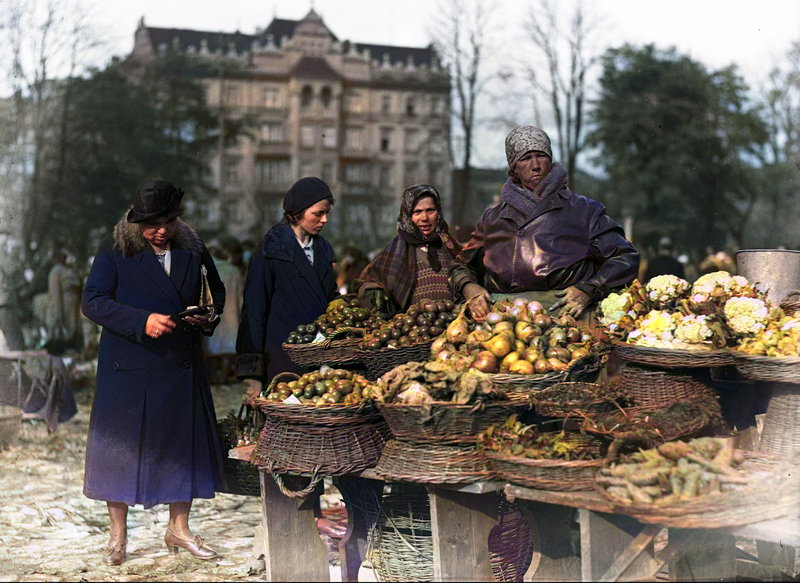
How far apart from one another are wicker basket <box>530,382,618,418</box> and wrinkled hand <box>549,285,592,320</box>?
0.74m

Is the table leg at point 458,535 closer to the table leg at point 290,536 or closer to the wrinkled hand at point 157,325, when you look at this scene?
the table leg at point 290,536

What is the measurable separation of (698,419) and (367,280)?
6.98 ft

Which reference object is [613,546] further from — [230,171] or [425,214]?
[230,171]

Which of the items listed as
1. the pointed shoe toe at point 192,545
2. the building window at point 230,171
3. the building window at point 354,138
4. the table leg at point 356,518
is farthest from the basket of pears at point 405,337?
the building window at point 354,138

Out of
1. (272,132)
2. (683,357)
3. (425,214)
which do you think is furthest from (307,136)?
(683,357)

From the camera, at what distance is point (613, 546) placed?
4.22 meters

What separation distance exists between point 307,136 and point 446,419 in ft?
50.3

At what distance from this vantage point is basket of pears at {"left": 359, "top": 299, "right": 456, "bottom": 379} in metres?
5.35

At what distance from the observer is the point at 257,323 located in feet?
19.8

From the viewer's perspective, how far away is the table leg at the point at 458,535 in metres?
4.54

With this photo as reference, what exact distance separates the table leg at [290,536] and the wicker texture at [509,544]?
2.74 ft

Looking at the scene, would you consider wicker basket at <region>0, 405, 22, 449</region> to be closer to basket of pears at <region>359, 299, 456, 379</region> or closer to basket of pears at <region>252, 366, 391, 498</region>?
basket of pears at <region>359, 299, 456, 379</region>

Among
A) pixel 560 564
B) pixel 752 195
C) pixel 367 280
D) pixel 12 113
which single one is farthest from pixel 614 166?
pixel 560 564

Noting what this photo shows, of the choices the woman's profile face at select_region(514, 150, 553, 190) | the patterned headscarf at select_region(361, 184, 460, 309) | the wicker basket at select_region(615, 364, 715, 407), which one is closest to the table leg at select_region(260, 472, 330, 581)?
the patterned headscarf at select_region(361, 184, 460, 309)
